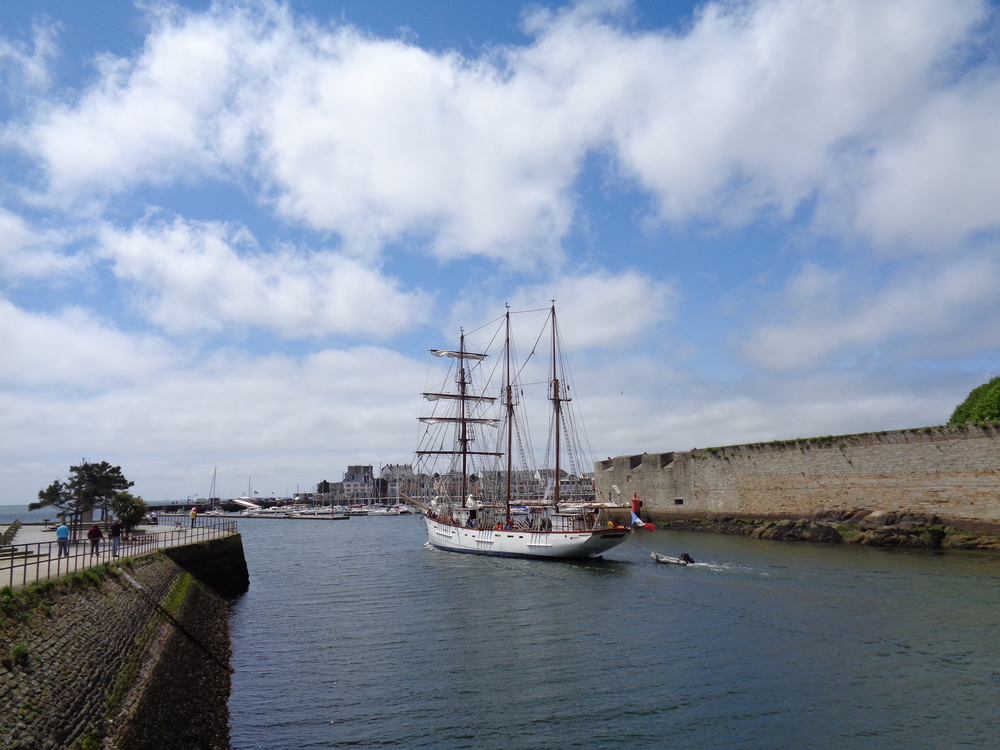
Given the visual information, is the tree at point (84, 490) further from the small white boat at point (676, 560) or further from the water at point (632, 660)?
the small white boat at point (676, 560)

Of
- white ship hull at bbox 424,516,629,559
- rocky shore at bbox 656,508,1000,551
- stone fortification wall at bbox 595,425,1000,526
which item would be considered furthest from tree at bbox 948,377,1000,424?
white ship hull at bbox 424,516,629,559

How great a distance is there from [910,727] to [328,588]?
2320cm

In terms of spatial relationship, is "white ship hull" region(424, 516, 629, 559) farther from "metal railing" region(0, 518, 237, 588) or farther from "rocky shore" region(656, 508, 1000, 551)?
"metal railing" region(0, 518, 237, 588)

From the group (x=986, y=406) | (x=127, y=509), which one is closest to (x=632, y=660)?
(x=127, y=509)

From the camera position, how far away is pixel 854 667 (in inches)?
599

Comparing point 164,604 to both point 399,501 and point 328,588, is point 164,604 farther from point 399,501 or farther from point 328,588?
point 399,501

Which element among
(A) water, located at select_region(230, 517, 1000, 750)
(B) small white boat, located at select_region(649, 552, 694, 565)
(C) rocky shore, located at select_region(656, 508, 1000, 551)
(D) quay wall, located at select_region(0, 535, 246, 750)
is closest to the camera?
(D) quay wall, located at select_region(0, 535, 246, 750)

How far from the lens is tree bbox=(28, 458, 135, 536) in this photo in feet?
130

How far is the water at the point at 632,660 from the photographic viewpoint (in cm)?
1200

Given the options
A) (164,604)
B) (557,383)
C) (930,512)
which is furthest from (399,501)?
(164,604)

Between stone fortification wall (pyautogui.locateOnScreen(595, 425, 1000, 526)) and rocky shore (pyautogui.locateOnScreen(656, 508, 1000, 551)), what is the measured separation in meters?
0.90

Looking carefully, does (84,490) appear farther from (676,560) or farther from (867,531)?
(867,531)

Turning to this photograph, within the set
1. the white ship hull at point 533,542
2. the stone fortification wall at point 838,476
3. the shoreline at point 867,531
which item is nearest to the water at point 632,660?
the white ship hull at point 533,542

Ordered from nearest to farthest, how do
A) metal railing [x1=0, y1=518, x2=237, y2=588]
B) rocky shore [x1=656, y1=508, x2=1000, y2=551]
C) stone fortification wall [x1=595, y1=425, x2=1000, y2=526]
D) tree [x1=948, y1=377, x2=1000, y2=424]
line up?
1. metal railing [x1=0, y1=518, x2=237, y2=588]
2. rocky shore [x1=656, y1=508, x2=1000, y2=551]
3. stone fortification wall [x1=595, y1=425, x2=1000, y2=526]
4. tree [x1=948, y1=377, x2=1000, y2=424]
